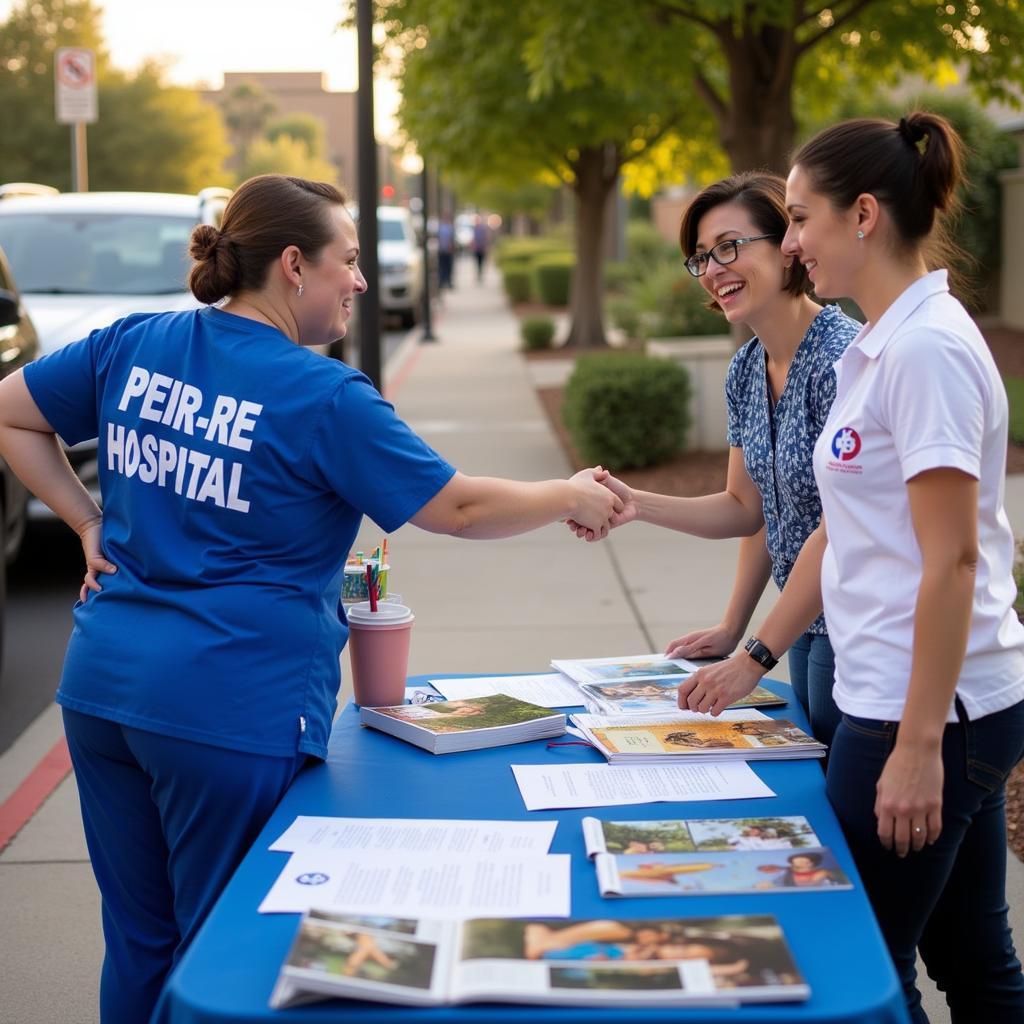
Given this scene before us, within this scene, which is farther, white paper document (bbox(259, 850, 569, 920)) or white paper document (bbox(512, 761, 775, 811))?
white paper document (bbox(512, 761, 775, 811))

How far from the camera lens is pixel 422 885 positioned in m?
2.15

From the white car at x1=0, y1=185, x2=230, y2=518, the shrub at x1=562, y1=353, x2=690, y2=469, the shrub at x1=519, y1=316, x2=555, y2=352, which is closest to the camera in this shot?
the white car at x1=0, y1=185, x2=230, y2=518

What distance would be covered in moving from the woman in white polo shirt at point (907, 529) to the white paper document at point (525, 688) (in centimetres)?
84

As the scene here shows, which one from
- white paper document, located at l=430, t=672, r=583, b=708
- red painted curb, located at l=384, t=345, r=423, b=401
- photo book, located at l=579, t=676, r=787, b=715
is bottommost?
red painted curb, located at l=384, t=345, r=423, b=401

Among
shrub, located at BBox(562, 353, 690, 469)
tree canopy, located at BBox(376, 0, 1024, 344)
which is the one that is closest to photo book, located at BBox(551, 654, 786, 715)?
tree canopy, located at BBox(376, 0, 1024, 344)

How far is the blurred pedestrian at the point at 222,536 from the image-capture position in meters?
2.53

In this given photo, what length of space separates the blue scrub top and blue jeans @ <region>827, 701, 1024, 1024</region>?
89cm

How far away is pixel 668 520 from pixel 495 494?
94 centimetres

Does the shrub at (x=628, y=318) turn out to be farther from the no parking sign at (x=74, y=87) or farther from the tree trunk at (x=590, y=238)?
the no parking sign at (x=74, y=87)

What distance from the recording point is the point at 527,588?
26.7 feet

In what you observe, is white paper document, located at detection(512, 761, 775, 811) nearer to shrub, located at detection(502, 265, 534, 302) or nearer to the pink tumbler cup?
the pink tumbler cup

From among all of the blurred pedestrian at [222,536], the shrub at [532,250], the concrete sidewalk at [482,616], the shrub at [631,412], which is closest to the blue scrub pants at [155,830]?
the blurred pedestrian at [222,536]

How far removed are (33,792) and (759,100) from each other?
8.92m

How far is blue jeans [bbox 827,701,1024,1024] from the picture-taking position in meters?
2.39
